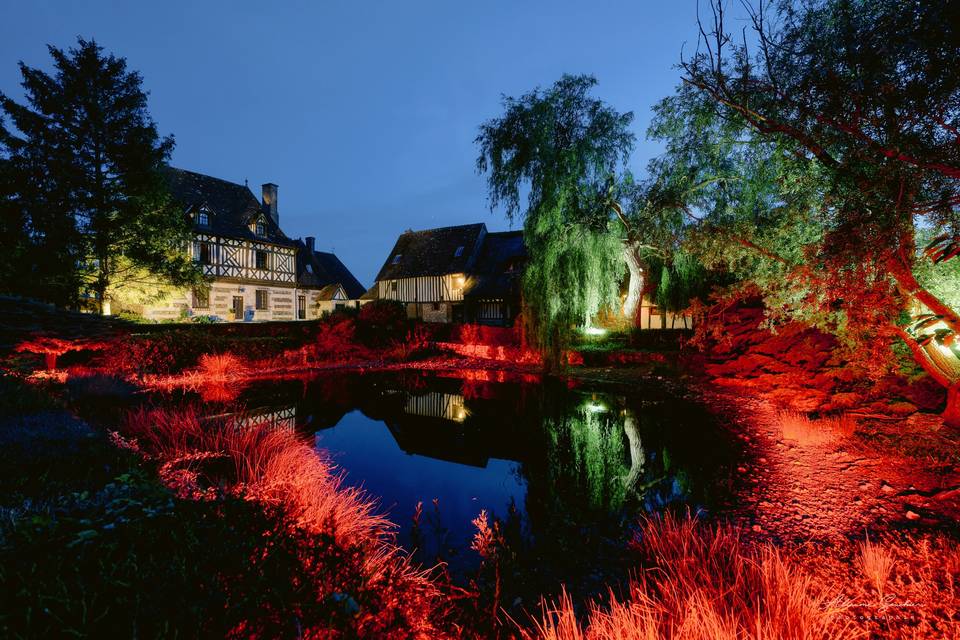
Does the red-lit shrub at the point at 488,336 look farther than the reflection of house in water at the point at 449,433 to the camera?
Yes

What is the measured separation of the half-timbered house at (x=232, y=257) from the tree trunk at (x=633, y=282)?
61.9ft

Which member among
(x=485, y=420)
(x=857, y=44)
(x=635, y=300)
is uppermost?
(x=857, y=44)

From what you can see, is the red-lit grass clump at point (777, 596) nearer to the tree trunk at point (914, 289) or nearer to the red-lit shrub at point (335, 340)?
the tree trunk at point (914, 289)

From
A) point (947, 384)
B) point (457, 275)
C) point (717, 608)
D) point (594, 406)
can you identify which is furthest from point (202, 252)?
point (947, 384)

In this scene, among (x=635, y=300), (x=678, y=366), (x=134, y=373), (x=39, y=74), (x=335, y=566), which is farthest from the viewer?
(x=635, y=300)

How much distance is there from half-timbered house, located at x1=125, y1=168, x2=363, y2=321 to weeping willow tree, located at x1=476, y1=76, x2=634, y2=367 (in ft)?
52.6

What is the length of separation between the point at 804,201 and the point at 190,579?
7.67m

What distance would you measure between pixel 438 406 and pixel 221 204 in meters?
21.7

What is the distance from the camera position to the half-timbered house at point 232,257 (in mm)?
22625

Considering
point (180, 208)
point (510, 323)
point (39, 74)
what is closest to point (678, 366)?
Result: point (510, 323)

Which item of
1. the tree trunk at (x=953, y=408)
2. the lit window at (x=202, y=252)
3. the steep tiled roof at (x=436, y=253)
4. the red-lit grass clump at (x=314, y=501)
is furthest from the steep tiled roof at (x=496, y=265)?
the red-lit grass clump at (x=314, y=501)

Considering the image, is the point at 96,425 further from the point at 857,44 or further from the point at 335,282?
the point at 335,282

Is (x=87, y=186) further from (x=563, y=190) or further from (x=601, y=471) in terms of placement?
(x=601, y=471)

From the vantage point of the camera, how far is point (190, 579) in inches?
84.4
